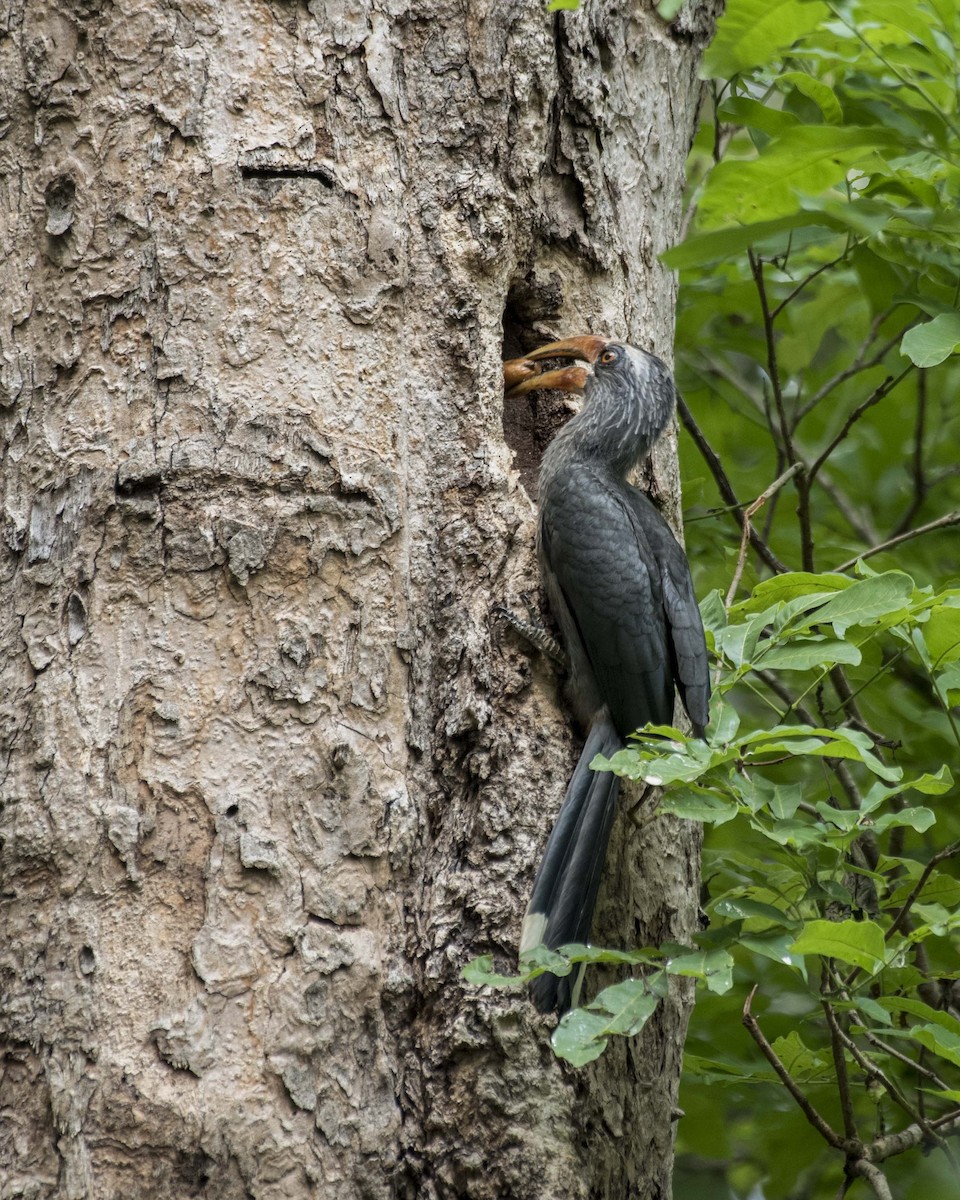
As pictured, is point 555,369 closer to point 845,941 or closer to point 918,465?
point 918,465

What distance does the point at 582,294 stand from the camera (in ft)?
10.6

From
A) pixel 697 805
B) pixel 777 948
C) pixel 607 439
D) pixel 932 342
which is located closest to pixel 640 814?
pixel 777 948

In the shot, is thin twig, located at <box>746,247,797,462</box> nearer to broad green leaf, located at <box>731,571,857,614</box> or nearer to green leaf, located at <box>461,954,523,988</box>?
broad green leaf, located at <box>731,571,857,614</box>

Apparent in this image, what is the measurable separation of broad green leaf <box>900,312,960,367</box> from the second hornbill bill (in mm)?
835

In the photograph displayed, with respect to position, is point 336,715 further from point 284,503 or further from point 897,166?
point 897,166

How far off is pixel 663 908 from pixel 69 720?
1423 millimetres

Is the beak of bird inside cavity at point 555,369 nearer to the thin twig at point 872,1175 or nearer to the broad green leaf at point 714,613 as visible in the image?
the broad green leaf at point 714,613

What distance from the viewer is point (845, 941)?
215cm

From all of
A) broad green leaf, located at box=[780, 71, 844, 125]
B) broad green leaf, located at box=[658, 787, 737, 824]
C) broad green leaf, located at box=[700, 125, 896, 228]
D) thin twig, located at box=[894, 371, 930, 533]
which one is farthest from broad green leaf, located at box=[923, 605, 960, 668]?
thin twig, located at box=[894, 371, 930, 533]

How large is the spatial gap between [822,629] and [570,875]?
723mm

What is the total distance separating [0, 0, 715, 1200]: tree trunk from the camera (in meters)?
2.31

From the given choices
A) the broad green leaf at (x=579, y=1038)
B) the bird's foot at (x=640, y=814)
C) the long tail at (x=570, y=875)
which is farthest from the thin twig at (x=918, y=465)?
the broad green leaf at (x=579, y=1038)

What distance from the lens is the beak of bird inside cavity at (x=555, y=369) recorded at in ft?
10.8

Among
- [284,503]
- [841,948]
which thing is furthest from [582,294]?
[841,948]
